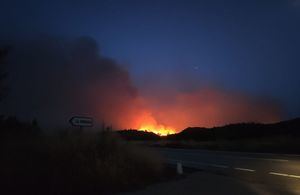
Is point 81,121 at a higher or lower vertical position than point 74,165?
higher

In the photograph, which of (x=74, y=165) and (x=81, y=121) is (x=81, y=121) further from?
(x=74, y=165)

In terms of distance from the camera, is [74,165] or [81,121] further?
[81,121]

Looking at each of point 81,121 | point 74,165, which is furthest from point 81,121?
point 74,165

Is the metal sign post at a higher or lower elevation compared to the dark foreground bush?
higher

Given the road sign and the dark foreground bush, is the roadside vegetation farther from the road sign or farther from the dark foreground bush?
the road sign

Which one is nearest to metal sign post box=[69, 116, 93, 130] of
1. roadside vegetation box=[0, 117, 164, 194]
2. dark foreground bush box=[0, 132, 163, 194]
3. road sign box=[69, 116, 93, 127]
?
road sign box=[69, 116, 93, 127]

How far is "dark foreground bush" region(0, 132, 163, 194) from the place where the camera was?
1220 centimetres

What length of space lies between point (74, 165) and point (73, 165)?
3cm

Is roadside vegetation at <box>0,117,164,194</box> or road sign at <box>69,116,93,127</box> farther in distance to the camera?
road sign at <box>69,116,93,127</box>

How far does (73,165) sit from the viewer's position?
1374 cm

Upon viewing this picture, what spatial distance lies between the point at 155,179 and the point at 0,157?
5.60 meters

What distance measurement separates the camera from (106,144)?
16344 millimetres

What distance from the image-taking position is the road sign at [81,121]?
19545 mm

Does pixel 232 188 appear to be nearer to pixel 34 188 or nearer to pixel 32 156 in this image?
pixel 34 188
